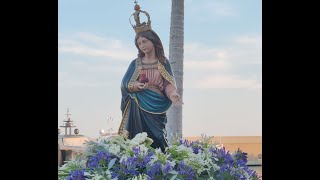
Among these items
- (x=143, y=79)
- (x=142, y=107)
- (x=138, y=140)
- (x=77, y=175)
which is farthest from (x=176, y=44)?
(x=77, y=175)

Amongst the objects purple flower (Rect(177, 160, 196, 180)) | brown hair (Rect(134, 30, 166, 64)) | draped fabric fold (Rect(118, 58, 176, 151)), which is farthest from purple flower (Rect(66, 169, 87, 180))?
brown hair (Rect(134, 30, 166, 64))

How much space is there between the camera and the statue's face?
3.25 m

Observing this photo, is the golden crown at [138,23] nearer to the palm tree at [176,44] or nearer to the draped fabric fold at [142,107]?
the draped fabric fold at [142,107]

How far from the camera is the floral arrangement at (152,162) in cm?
245

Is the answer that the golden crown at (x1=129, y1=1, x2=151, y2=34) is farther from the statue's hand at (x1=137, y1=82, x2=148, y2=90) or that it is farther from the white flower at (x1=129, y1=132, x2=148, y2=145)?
the white flower at (x1=129, y1=132, x2=148, y2=145)

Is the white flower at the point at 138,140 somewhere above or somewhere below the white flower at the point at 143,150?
above

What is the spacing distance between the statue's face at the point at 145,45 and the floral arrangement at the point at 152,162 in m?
0.62

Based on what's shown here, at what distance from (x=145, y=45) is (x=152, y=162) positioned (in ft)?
3.31

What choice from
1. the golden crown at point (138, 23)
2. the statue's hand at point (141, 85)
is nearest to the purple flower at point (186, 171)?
the statue's hand at point (141, 85)

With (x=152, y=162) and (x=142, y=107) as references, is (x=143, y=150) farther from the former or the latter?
(x=142, y=107)

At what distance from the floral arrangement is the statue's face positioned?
24.5 inches
